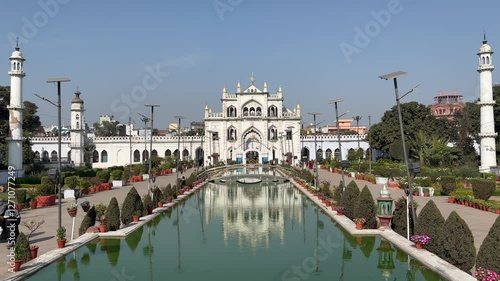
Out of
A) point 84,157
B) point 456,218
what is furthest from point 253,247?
point 84,157

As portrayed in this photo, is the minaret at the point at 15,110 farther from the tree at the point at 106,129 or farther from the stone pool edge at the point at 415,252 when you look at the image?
the tree at the point at 106,129

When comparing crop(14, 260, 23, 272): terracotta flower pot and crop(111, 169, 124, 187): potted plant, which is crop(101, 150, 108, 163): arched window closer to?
crop(111, 169, 124, 187): potted plant

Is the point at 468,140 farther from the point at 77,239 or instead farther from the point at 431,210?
the point at 77,239

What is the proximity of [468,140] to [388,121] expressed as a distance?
29.5 feet

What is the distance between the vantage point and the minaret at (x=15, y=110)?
1513 inches

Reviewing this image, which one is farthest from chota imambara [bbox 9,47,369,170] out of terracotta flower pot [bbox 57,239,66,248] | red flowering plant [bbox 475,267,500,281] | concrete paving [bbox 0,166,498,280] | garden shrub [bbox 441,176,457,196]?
red flowering plant [bbox 475,267,500,281]

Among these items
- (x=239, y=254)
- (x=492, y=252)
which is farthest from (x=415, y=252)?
(x=239, y=254)

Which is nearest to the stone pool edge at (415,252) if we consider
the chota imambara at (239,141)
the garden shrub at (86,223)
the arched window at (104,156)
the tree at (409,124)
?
the garden shrub at (86,223)

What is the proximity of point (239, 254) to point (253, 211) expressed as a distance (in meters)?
8.94

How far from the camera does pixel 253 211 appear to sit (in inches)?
867

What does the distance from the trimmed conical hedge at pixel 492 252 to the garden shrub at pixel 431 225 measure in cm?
270

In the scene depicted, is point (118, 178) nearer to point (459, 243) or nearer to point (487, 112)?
point (459, 243)

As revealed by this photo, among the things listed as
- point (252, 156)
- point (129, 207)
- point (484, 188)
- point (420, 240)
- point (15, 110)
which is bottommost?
point (420, 240)

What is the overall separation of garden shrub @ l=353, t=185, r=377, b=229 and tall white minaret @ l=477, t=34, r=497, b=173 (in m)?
27.8
